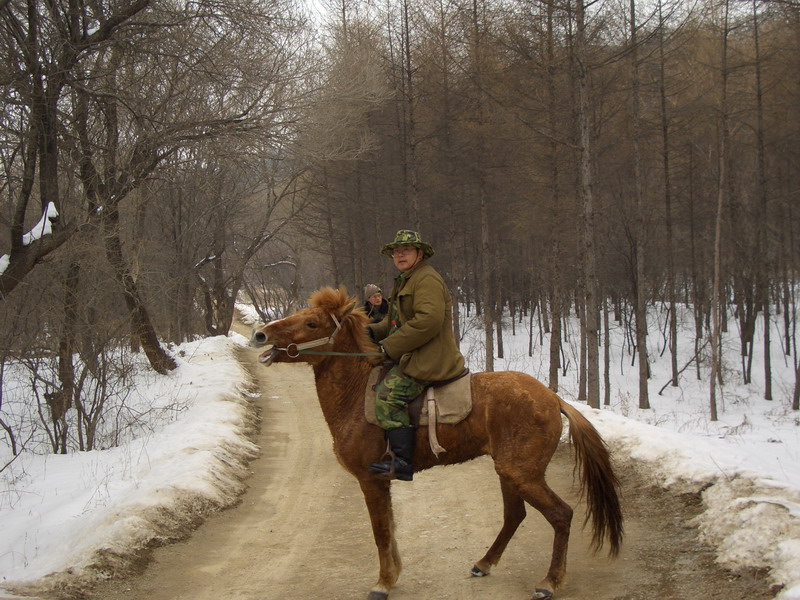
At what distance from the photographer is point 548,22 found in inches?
627

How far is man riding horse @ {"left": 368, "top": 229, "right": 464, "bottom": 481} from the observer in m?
5.43

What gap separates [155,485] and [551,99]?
560 inches

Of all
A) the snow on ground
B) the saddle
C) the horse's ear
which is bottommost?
the snow on ground

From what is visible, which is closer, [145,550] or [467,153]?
[145,550]

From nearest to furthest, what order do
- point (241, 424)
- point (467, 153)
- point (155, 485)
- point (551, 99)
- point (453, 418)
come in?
point (453, 418) < point (155, 485) < point (241, 424) < point (551, 99) < point (467, 153)

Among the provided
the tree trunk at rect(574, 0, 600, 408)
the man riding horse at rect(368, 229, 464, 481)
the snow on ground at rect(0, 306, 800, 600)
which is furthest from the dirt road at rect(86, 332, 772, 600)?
the tree trunk at rect(574, 0, 600, 408)

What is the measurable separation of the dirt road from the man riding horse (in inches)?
49.4

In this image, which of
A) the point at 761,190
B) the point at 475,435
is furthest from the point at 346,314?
the point at 761,190

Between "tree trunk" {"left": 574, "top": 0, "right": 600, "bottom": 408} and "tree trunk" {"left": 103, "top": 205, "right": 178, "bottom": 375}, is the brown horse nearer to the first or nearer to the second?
"tree trunk" {"left": 103, "top": 205, "right": 178, "bottom": 375}

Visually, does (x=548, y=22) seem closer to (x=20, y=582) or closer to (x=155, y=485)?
(x=155, y=485)

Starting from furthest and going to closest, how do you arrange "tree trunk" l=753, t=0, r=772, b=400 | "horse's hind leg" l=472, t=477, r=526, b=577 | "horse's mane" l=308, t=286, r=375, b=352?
1. "tree trunk" l=753, t=0, r=772, b=400
2. "horse's mane" l=308, t=286, r=375, b=352
3. "horse's hind leg" l=472, t=477, r=526, b=577

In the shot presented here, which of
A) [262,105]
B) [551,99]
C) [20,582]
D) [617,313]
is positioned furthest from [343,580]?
[617,313]

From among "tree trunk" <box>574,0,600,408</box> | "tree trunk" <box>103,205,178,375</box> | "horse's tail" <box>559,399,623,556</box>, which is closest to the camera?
"horse's tail" <box>559,399,623,556</box>

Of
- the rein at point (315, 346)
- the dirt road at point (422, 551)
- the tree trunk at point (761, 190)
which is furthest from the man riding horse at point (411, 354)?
the tree trunk at point (761, 190)
